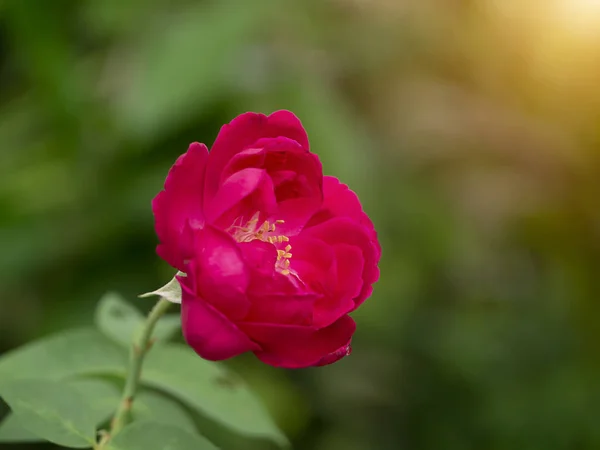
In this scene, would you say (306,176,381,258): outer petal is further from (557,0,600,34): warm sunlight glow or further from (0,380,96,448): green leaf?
(557,0,600,34): warm sunlight glow

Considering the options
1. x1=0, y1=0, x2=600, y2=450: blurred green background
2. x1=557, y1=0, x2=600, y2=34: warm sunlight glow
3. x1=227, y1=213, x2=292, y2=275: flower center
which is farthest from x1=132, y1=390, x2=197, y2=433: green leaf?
x1=557, y1=0, x2=600, y2=34: warm sunlight glow

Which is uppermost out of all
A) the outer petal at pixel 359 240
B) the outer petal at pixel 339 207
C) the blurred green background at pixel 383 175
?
the outer petal at pixel 339 207

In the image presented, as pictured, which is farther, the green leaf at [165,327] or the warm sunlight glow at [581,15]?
the warm sunlight glow at [581,15]

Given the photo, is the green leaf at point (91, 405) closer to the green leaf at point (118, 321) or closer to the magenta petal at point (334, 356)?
the green leaf at point (118, 321)

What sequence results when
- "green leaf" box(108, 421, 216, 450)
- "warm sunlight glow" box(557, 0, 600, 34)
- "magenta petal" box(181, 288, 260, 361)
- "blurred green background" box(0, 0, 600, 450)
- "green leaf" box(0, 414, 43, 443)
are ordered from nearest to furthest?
"magenta petal" box(181, 288, 260, 361), "green leaf" box(108, 421, 216, 450), "green leaf" box(0, 414, 43, 443), "blurred green background" box(0, 0, 600, 450), "warm sunlight glow" box(557, 0, 600, 34)

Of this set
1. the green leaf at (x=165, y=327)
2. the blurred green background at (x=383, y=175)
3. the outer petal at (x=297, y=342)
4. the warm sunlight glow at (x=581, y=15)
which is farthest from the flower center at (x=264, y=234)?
the warm sunlight glow at (x=581, y=15)

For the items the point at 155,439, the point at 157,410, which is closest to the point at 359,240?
the point at 155,439
